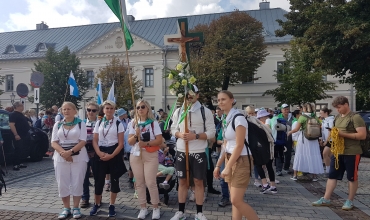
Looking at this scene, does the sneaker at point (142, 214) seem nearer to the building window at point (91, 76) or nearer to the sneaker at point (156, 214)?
the sneaker at point (156, 214)

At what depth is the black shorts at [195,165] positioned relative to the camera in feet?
17.0

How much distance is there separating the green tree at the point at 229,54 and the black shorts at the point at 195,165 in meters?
28.7

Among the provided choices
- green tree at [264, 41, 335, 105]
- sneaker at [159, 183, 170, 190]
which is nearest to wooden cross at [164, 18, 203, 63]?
sneaker at [159, 183, 170, 190]

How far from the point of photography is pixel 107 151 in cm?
575

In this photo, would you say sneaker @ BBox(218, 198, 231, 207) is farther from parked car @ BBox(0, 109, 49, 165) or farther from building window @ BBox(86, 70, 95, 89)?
building window @ BBox(86, 70, 95, 89)

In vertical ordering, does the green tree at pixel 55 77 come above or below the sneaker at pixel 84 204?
above

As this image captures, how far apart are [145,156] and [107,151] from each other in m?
0.71

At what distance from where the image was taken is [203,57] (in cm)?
3522

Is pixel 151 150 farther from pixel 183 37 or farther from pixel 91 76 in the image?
pixel 91 76

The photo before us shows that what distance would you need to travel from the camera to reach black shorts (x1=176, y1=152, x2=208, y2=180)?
17.0ft

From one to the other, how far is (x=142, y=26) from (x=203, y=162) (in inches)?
1772

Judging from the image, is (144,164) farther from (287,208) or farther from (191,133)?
(287,208)

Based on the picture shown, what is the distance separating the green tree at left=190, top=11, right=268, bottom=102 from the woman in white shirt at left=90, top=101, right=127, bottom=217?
28.1m

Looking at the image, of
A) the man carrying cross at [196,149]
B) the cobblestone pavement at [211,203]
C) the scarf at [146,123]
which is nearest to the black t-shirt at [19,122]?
the cobblestone pavement at [211,203]
